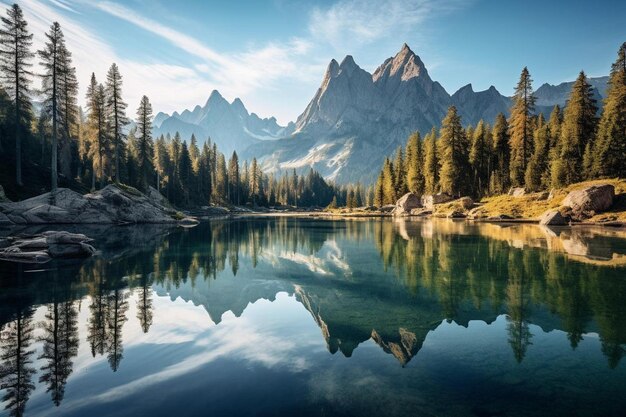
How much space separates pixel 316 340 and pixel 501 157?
90822 mm

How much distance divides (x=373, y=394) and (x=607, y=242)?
3538 centimetres

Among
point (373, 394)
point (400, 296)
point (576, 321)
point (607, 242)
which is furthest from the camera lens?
point (607, 242)

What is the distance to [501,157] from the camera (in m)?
86.2

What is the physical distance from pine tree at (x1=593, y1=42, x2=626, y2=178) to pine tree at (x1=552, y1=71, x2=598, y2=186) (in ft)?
13.1

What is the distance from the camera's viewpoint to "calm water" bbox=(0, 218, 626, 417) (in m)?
7.18

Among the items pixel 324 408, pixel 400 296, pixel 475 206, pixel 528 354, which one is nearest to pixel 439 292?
pixel 400 296

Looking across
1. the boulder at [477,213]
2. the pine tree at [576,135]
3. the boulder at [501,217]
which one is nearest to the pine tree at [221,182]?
the boulder at [477,213]

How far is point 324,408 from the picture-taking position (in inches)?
270

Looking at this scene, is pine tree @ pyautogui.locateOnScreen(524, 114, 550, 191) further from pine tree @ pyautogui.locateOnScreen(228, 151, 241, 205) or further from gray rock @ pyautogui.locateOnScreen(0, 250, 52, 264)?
pine tree @ pyautogui.locateOnScreen(228, 151, 241, 205)

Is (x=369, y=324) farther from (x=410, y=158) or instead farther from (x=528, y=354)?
(x=410, y=158)

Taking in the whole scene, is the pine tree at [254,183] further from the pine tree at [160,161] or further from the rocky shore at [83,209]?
the rocky shore at [83,209]

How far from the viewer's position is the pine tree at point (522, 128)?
7650 centimetres

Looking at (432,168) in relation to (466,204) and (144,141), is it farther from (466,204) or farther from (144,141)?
(144,141)

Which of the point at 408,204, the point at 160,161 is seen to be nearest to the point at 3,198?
the point at 160,161
